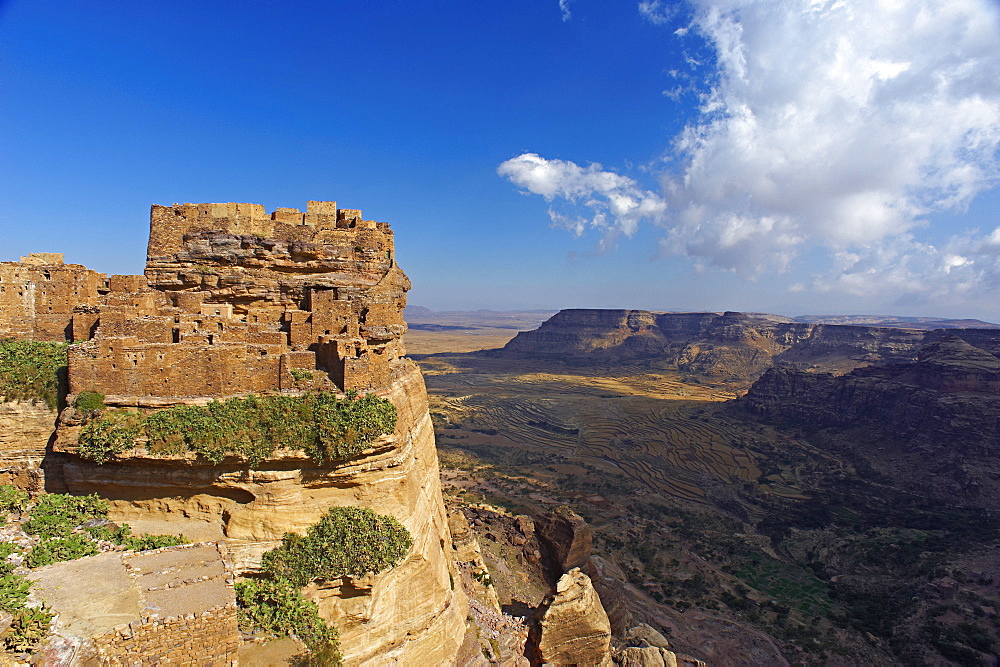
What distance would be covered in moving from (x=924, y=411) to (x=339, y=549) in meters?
64.7

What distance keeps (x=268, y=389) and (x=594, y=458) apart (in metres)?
47.0

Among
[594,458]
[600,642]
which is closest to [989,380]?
[594,458]

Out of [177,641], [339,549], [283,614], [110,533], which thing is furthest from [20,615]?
[339,549]

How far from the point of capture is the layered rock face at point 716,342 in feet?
320

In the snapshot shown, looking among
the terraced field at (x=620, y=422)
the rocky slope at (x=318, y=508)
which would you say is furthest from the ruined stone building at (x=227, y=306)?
the terraced field at (x=620, y=422)

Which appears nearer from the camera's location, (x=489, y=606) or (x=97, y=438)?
(x=97, y=438)

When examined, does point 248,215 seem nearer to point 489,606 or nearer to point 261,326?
point 261,326

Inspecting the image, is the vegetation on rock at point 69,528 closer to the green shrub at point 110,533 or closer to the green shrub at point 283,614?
the green shrub at point 110,533

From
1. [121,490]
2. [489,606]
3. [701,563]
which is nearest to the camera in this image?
[121,490]

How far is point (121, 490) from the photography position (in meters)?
12.1

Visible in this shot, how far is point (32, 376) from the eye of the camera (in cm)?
1252

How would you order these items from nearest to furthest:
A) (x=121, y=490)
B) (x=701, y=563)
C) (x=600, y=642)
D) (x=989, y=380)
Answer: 1. (x=121, y=490)
2. (x=600, y=642)
3. (x=701, y=563)
4. (x=989, y=380)

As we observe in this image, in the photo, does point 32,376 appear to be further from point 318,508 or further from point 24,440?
point 318,508

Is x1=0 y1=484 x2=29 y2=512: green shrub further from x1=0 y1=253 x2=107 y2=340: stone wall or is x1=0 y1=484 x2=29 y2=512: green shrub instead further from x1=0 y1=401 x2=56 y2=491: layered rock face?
x1=0 y1=253 x2=107 y2=340: stone wall
